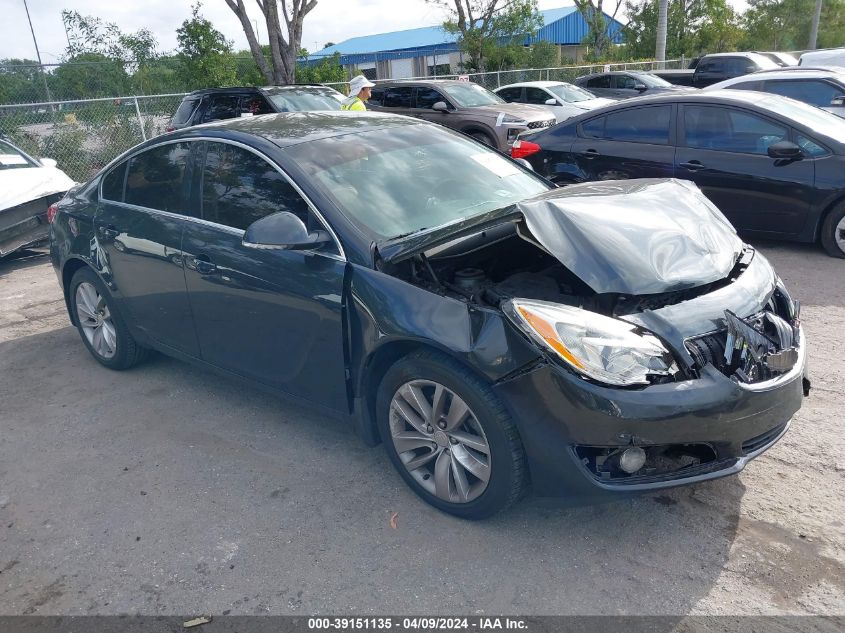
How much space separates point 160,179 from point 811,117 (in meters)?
6.08

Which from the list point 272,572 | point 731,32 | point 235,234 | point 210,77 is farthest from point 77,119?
point 731,32

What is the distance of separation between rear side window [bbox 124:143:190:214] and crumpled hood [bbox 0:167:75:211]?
4.72 meters

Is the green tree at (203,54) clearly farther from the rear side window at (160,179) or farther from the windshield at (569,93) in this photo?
the rear side window at (160,179)

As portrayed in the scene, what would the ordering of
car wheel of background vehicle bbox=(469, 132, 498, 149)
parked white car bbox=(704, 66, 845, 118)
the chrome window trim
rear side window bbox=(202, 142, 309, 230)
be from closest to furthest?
the chrome window trim → rear side window bbox=(202, 142, 309, 230) → parked white car bbox=(704, 66, 845, 118) → car wheel of background vehicle bbox=(469, 132, 498, 149)

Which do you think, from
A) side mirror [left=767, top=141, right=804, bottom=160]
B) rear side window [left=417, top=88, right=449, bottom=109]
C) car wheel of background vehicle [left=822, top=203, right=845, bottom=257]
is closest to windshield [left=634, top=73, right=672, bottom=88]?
rear side window [left=417, top=88, right=449, bottom=109]

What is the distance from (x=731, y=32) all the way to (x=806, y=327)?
33.7 meters

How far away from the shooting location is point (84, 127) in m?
13.3

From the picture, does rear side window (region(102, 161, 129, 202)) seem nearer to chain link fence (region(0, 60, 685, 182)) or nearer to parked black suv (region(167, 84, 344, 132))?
parked black suv (region(167, 84, 344, 132))

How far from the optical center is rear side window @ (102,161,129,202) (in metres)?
5.02

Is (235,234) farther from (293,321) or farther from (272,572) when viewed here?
(272,572)

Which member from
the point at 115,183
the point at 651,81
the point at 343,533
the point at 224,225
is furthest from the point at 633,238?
the point at 651,81

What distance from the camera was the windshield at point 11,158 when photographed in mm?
9484

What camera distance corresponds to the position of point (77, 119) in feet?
43.2

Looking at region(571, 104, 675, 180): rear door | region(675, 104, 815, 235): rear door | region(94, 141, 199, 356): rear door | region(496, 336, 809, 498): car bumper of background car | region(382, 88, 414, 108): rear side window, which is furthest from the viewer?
region(382, 88, 414, 108): rear side window
